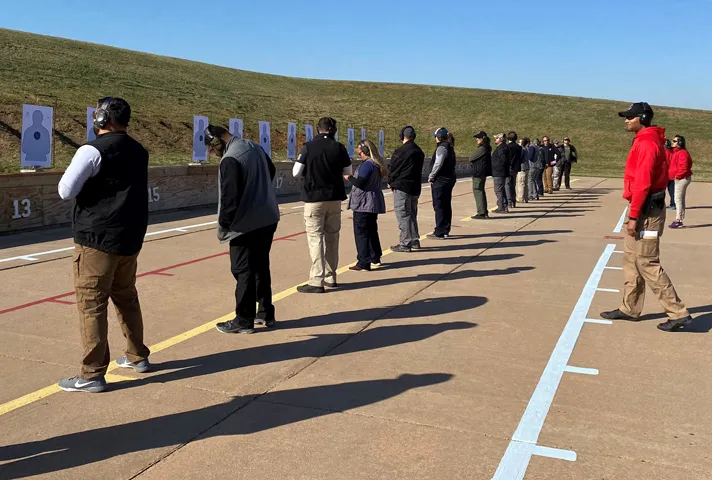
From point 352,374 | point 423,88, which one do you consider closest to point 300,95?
point 423,88

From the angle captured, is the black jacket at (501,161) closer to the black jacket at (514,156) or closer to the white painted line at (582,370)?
the black jacket at (514,156)

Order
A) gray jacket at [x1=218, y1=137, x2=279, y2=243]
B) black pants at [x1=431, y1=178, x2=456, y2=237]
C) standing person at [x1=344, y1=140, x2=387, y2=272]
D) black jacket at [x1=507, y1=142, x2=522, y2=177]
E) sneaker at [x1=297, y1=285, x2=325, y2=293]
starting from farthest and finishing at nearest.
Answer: black jacket at [x1=507, y1=142, x2=522, y2=177], black pants at [x1=431, y1=178, x2=456, y2=237], standing person at [x1=344, y1=140, x2=387, y2=272], sneaker at [x1=297, y1=285, x2=325, y2=293], gray jacket at [x1=218, y1=137, x2=279, y2=243]

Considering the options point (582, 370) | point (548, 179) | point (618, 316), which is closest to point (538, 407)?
point (582, 370)

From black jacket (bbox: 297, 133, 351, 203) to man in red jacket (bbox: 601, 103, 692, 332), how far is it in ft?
9.00

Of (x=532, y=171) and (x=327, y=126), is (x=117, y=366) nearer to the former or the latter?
(x=327, y=126)

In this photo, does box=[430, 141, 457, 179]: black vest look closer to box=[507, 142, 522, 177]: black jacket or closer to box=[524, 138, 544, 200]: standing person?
box=[507, 142, 522, 177]: black jacket

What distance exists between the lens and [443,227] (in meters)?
11.2

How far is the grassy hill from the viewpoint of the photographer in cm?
2774

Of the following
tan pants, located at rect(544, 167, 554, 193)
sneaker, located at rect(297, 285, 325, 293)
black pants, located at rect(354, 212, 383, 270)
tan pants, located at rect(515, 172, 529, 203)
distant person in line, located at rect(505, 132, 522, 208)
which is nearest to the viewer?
sneaker, located at rect(297, 285, 325, 293)

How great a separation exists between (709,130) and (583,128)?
11.2 m

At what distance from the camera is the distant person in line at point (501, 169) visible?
49.3 feet

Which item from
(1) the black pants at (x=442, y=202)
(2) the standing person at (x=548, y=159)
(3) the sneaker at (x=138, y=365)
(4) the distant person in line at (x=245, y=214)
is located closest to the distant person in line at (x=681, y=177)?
(1) the black pants at (x=442, y=202)

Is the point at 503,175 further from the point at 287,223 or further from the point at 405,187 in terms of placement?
the point at 405,187

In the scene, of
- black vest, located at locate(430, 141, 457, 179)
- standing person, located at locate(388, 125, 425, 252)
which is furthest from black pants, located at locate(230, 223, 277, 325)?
black vest, located at locate(430, 141, 457, 179)
